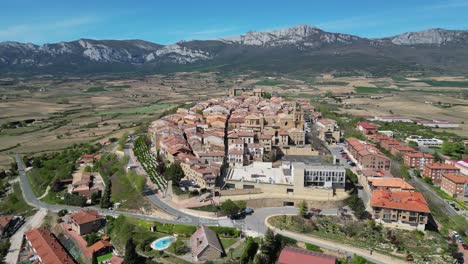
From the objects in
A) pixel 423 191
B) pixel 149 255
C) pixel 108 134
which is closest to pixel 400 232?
pixel 423 191

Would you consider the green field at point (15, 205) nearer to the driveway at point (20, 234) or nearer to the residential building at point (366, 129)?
the driveway at point (20, 234)

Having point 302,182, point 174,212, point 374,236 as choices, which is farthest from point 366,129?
point 174,212

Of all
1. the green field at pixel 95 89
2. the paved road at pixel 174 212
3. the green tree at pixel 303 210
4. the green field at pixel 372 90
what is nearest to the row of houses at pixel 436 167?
the green tree at pixel 303 210

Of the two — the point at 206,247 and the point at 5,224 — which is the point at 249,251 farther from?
the point at 5,224

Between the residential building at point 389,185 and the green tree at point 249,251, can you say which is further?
the residential building at point 389,185

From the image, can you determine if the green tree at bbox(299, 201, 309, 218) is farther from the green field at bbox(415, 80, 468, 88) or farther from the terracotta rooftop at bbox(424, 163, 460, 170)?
the green field at bbox(415, 80, 468, 88)

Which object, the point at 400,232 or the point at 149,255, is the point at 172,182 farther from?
the point at 400,232
